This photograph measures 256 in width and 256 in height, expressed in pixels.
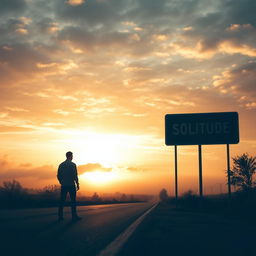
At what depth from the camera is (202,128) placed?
18.2m

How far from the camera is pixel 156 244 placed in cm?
497

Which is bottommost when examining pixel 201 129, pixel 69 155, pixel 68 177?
pixel 68 177

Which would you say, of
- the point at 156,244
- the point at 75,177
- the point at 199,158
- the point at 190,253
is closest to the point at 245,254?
the point at 190,253

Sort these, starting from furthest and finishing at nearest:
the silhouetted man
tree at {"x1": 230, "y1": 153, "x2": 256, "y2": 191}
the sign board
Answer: tree at {"x1": 230, "y1": 153, "x2": 256, "y2": 191}
the sign board
the silhouetted man

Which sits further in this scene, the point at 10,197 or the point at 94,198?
the point at 94,198

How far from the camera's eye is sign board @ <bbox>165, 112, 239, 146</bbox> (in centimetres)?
1786

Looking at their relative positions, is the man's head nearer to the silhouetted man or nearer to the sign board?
the silhouetted man

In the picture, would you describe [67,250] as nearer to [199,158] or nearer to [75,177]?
[75,177]

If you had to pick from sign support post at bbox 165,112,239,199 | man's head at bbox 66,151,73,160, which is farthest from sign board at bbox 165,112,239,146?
man's head at bbox 66,151,73,160

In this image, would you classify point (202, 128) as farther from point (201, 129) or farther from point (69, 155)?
point (69, 155)

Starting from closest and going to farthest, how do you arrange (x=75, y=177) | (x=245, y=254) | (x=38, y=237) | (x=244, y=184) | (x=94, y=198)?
(x=245, y=254), (x=38, y=237), (x=75, y=177), (x=94, y=198), (x=244, y=184)

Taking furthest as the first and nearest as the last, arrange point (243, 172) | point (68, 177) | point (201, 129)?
1. point (243, 172)
2. point (201, 129)
3. point (68, 177)

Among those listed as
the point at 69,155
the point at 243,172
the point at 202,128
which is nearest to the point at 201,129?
the point at 202,128

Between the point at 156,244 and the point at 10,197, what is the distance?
17.9 meters
